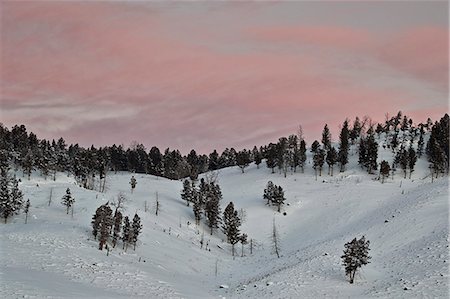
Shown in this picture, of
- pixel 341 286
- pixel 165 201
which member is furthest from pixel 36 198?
pixel 341 286

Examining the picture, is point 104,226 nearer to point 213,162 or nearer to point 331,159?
point 331,159

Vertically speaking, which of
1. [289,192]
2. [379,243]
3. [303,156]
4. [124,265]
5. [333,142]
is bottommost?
[124,265]

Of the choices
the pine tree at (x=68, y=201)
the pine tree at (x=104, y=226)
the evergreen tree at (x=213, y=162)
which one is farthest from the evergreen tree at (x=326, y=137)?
the pine tree at (x=104, y=226)

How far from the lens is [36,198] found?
81938mm

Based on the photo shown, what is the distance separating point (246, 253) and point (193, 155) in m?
115

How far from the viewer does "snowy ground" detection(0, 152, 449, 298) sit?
1454 inches

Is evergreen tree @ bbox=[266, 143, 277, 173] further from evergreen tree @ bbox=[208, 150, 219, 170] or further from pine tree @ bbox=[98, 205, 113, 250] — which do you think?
pine tree @ bbox=[98, 205, 113, 250]

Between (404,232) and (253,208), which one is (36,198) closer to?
(253,208)

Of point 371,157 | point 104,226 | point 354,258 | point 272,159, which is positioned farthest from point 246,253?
point 371,157

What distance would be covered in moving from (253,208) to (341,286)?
67159 mm

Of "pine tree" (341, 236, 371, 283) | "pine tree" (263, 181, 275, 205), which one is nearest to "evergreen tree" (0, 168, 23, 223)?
"pine tree" (341, 236, 371, 283)

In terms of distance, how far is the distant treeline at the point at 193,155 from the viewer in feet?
420

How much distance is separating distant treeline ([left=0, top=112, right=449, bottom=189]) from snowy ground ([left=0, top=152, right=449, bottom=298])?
25.9 m

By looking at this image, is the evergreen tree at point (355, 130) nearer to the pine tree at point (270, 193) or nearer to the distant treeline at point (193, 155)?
the distant treeline at point (193, 155)
